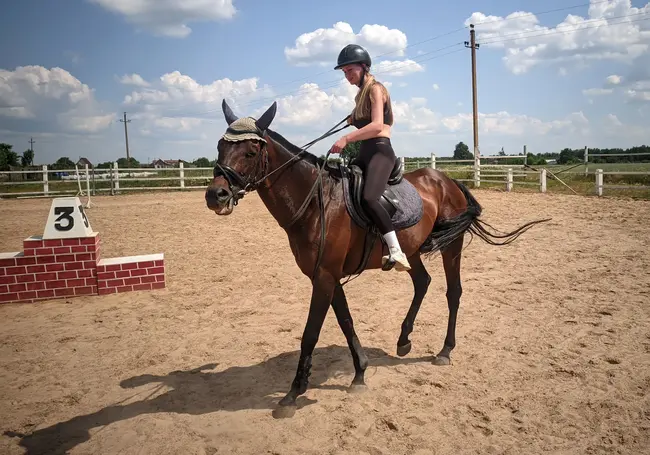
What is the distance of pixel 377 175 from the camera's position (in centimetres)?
368

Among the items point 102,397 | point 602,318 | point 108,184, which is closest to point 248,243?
point 102,397

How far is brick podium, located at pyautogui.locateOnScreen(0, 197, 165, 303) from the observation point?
6.12m

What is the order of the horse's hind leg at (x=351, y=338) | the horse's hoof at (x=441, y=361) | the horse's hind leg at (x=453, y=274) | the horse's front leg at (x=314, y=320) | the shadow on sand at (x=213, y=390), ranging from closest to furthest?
the shadow on sand at (x=213, y=390) → the horse's front leg at (x=314, y=320) → the horse's hind leg at (x=351, y=338) → the horse's hoof at (x=441, y=361) → the horse's hind leg at (x=453, y=274)

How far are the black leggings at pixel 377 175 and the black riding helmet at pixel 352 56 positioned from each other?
68 cm

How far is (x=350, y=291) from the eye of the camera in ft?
22.1

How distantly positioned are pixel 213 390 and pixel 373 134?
107 inches

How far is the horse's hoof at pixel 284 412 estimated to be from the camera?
3361 millimetres

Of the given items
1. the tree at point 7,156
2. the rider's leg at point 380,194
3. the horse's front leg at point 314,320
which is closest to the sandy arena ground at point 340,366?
the horse's front leg at point 314,320

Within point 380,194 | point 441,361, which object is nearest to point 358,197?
point 380,194

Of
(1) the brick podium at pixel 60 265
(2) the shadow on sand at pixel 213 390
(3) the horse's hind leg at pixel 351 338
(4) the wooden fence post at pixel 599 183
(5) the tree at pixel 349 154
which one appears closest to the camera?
(2) the shadow on sand at pixel 213 390

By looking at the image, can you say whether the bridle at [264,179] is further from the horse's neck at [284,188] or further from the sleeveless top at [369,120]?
the sleeveless top at [369,120]

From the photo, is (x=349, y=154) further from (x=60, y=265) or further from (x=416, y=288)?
(x=60, y=265)

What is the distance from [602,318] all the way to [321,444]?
403 cm

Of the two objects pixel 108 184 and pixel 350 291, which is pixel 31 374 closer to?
pixel 350 291
